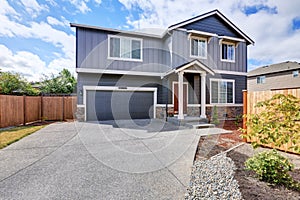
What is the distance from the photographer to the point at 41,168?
387cm

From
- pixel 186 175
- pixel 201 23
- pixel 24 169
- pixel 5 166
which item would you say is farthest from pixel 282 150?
pixel 201 23

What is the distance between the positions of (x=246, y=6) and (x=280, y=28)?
12.5 feet

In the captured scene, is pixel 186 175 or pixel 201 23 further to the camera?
pixel 201 23

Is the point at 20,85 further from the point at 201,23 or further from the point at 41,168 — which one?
the point at 201,23

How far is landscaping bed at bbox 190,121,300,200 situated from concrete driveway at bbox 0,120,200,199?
425 mm

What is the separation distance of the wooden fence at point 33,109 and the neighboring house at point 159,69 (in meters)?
3.15

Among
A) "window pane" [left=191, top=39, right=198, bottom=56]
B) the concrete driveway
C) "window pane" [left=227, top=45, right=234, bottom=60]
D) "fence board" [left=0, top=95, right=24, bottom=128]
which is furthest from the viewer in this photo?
"window pane" [left=227, top=45, right=234, bottom=60]

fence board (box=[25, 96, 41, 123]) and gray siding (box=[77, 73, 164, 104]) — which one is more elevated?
gray siding (box=[77, 73, 164, 104])

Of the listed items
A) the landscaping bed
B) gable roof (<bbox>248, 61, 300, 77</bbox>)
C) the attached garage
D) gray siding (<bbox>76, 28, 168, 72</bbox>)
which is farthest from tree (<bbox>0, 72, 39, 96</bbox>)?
gable roof (<bbox>248, 61, 300, 77</bbox>)

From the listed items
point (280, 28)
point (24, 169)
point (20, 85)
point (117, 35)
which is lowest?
point (24, 169)

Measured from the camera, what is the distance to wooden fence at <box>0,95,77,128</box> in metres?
9.05

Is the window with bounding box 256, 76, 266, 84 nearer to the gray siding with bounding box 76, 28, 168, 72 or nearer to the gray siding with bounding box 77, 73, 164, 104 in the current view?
the gray siding with bounding box 76, 28, 168, 72

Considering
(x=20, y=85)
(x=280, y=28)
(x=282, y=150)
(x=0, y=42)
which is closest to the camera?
(x=282, y=150)

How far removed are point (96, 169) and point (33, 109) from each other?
33.9 ft
